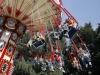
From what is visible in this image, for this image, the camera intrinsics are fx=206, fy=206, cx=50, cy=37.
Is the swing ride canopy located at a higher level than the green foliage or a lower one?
lower

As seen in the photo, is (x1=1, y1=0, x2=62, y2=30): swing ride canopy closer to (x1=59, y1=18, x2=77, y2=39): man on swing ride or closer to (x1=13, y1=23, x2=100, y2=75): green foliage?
(x1=59, y1=18, x2=77, y2=39): man on swing ride

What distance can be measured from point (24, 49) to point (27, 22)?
18.0 metres

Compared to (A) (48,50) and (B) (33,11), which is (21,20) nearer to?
(B) (33,11)

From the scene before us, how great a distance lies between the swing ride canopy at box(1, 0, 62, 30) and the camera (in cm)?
1079

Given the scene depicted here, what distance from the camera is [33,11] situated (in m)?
11.2

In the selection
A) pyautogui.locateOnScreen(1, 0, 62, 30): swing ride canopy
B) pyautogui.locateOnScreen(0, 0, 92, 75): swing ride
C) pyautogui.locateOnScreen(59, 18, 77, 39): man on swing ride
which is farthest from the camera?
pyautogui.locateOnScreen(1, 0, 62, 30): swing ride canopy

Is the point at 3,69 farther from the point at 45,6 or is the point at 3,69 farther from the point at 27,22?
the point at 45,6

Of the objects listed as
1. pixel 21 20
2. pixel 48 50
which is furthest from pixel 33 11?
pixel 48 50

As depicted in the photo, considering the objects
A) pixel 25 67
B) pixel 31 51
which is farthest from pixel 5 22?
pixel 31 51

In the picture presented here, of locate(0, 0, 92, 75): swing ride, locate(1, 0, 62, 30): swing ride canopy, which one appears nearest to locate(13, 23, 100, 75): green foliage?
locate(1, 0, 62, 30): swing ride canopy

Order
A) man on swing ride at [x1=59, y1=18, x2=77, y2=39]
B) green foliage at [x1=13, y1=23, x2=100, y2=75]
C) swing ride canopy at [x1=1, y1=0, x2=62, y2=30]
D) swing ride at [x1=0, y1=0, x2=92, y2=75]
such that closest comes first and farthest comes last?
man on swing ride at [x1=59, y1=18, x2=77, y2=39] < swing ride at [x1=0, y1=0, x2=92, y2=75] < swing ride canopy at [x1=1, y1=0, x2=62, y2=30] < green foliage at [x1=13, y1=23, x2=100, y2=75]

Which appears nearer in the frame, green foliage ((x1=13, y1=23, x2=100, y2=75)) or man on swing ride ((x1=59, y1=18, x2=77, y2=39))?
man on swing ride ((x1=59, y1=18, x2=77, y2=39))

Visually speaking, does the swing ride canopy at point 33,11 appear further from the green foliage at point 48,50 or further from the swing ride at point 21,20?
the green foliage at point 48,50

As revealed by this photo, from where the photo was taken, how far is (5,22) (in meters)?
10.9
